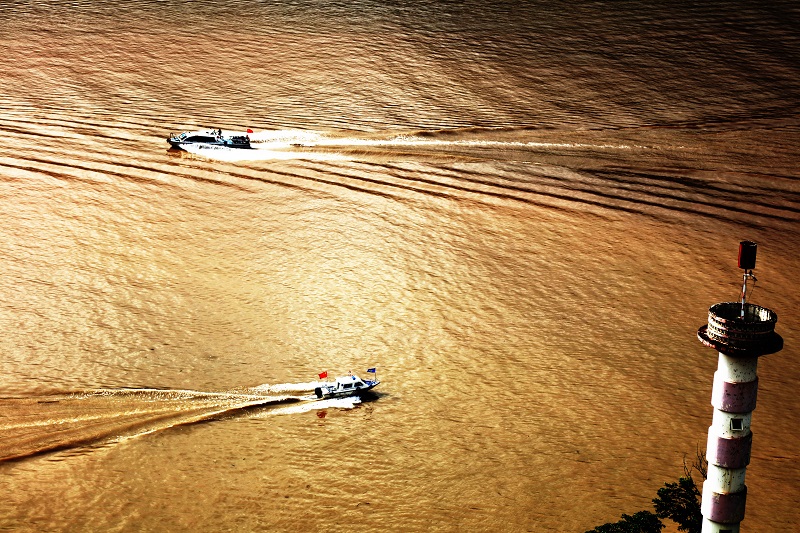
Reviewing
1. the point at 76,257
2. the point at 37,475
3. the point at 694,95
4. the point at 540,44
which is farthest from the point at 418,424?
the point at 540,44

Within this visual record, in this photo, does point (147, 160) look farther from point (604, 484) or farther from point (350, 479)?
point (604, 484)

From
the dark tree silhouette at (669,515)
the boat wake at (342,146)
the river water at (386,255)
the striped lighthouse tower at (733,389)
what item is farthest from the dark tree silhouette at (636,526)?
the boat wake at (342,146)

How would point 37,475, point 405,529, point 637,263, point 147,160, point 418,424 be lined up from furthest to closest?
point 147,160 < point 637,263 < point 418,424 < point 37,475 < point 405,529

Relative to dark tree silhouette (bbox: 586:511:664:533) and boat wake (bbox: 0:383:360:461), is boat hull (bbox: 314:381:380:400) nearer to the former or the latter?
boat wake (bbox: 0:383:360:461)

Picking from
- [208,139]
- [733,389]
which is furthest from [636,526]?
[208,139]

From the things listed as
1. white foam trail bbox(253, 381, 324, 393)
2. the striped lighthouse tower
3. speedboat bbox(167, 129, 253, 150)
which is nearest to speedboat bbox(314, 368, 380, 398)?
white foam trail bbox(253, 381, 324, 393)
